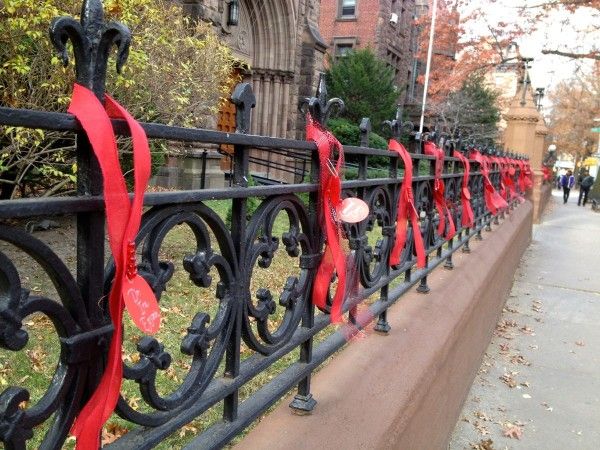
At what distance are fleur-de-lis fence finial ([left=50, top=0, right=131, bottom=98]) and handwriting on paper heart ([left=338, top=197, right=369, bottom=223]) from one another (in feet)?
3.61

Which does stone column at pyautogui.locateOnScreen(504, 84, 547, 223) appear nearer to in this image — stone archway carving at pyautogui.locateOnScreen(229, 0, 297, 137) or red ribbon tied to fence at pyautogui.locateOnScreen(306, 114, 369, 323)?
stone archway carving at pyautogui.locateOnScreen(229, 0, 297, 137)

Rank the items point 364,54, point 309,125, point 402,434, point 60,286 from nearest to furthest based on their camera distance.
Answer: point 60,286 → point 309,125 → point 402,434 → point 364,54

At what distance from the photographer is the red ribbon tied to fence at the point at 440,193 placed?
12.0 ft

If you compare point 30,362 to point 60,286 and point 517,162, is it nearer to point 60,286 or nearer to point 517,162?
point 60,286

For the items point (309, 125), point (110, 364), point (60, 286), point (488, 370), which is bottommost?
point (488, 370)

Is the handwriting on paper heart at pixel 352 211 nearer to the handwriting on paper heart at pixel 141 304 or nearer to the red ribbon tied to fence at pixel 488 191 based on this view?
the handwriting on paper heart at pixel 141 304

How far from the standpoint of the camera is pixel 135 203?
1013 millimetres

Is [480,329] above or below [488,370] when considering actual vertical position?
above

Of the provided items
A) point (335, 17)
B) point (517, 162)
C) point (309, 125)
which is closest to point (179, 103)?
point (309, 125)

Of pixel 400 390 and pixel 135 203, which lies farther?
pixel 400 390

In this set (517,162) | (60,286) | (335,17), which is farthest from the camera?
(335,17)

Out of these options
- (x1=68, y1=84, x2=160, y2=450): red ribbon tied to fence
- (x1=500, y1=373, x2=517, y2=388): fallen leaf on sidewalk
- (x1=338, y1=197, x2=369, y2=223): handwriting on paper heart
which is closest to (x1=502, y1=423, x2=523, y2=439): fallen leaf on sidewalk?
(x1=500, y1=373, x2=517, y2=388): fallen leaf on sidewalk

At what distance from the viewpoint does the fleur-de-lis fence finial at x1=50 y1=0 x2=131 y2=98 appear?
0.98 m

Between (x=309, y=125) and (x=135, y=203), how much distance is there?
0.99m
